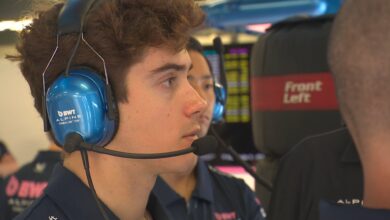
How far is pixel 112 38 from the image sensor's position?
3.87 ft

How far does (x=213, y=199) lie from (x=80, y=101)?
2.84 ft

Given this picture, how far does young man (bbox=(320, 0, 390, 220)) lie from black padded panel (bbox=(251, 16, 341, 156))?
1.01m

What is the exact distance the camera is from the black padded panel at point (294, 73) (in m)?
1.75

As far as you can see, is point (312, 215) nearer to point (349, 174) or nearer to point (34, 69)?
point (349, 174)

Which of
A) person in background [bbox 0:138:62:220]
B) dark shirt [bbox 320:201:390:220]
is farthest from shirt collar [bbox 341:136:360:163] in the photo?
person in background [bbox 0:138:62:220]

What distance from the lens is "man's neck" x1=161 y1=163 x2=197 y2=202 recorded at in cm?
183

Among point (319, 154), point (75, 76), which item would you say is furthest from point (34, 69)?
point (319, 154)

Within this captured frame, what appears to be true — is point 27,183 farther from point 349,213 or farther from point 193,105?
point 349,213

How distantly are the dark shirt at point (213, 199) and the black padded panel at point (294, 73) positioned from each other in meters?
0.17

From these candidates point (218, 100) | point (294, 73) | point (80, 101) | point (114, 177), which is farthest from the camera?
point (218, 100)

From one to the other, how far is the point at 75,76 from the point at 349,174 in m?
0.62

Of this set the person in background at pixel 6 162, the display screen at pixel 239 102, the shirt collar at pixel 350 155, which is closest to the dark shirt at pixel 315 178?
the shirt collar at pixel 350 155

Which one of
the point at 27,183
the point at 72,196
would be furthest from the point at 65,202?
the point at 27,183

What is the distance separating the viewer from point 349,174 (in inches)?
50.0
